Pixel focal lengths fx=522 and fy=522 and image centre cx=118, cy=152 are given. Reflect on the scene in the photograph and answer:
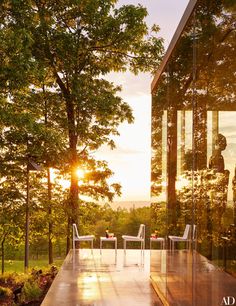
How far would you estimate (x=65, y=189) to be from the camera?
15953mm

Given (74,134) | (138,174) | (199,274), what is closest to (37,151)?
(74,134)

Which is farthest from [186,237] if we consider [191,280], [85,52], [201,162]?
[85,52]

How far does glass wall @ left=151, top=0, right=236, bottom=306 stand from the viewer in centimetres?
262

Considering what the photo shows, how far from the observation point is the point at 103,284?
727 cm

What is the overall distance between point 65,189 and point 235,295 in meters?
13.6

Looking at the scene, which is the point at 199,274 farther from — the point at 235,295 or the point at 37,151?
the point at 37,151

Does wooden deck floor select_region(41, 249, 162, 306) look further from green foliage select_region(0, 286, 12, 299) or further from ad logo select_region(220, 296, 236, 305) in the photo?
ad logo select_region(220, 296, 236, 305)

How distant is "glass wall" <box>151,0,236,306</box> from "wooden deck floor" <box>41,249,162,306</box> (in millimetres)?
594

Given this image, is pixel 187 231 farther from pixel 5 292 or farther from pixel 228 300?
pixel 5 292

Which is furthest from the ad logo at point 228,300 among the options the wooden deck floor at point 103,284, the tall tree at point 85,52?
the tall tree at point 85,52

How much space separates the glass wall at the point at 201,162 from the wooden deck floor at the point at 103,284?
59 centimetres

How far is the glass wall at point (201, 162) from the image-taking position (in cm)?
262

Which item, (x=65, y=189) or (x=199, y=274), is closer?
(x=199, y=274)

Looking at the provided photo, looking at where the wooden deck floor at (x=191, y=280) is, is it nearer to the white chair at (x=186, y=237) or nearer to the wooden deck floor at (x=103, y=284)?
the white chair at (x=186, y=237)
